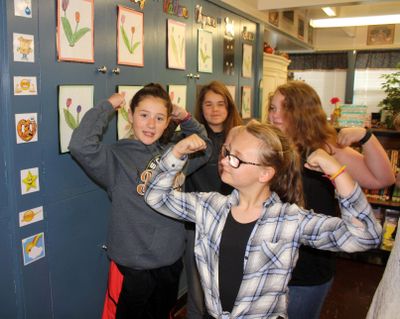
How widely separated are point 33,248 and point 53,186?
28 cm

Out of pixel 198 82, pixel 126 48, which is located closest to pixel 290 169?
pixel 126 48

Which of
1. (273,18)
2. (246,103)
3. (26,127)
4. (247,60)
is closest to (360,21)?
(273,18)

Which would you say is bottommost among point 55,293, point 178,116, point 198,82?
point 55,293

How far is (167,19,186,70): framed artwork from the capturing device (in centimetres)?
248

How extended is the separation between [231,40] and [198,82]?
720 millimetres

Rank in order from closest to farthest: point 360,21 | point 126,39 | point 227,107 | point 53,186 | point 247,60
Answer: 1. point 53,186
2. point 126,39
3. point 227,107
4. point 247,60
5. point 360,21

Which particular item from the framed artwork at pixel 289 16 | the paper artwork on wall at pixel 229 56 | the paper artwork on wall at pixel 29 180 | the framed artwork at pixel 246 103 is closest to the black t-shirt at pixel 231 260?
the paper artwork on wall at pixel 29 180

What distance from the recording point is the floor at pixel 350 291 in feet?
9.38

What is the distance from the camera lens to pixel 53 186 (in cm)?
176

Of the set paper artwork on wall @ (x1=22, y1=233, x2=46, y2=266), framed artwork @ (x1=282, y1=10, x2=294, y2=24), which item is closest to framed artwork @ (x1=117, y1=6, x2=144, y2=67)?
paper artwork on wall @ (x1=22, y1=233, x2=46, y2=266)

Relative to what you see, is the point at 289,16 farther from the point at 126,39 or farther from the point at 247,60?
the point at 126,39

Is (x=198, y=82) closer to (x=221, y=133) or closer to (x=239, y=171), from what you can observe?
(x=221, y=133)

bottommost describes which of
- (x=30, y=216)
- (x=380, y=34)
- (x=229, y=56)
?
(x=30, y=216)

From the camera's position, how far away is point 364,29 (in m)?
7.74
